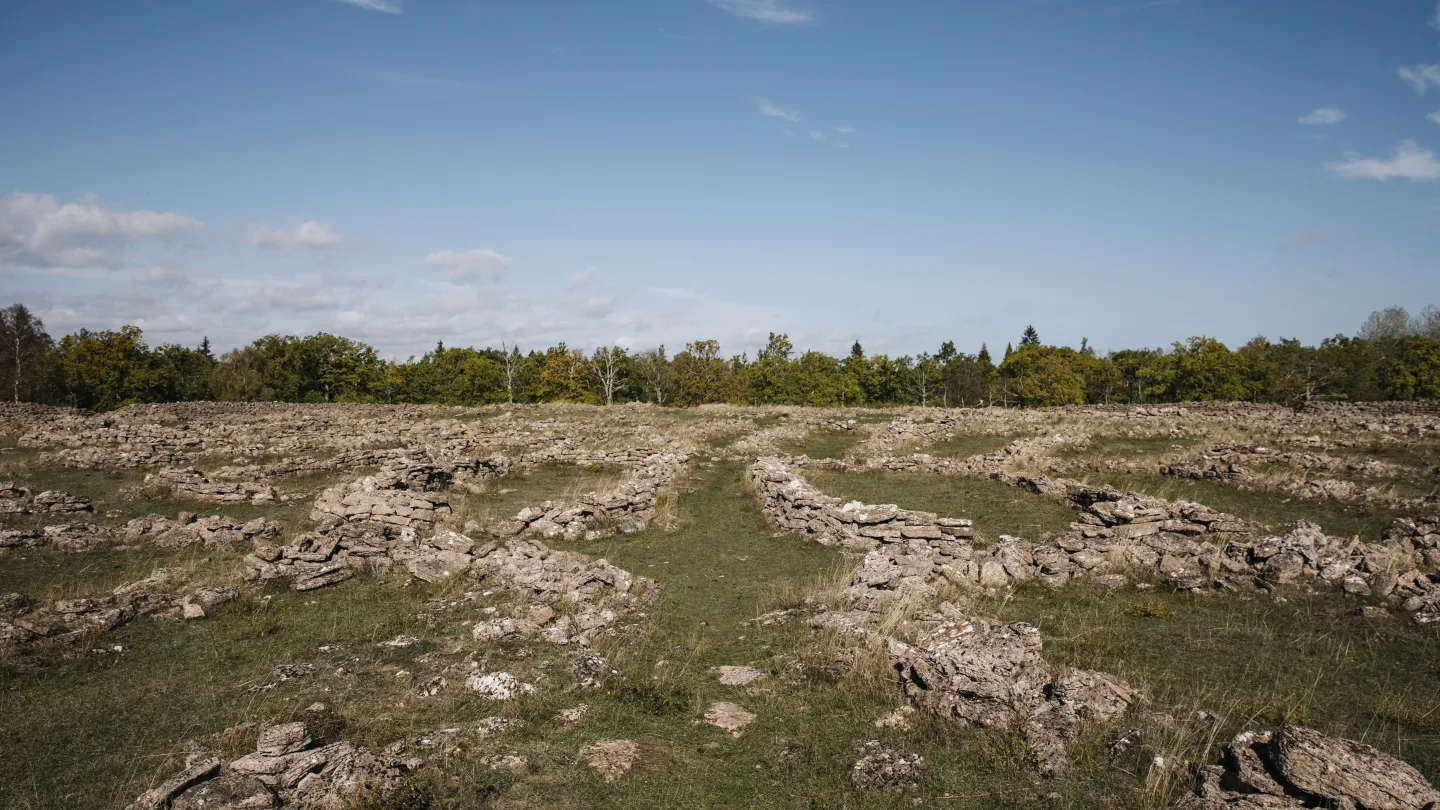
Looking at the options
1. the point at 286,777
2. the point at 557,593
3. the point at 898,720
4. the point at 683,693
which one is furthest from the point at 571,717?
the point at 557,593

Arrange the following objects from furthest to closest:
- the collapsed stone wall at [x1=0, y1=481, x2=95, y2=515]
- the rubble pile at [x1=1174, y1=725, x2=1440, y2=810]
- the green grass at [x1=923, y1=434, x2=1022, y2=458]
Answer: the green grass at [x1=923, y1=434, x2=1022, y2=458], the collapsed stone wall at [x1=0, y1=481, x2=95, y2=515], the rubble pile at [x1=1174, y1=725, x2=1440, y2=810]

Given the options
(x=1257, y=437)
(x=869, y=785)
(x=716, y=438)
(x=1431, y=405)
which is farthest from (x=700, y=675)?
(x=1431, y=405)

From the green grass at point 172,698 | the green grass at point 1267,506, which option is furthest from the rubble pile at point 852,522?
A: the green grass at point 172,698

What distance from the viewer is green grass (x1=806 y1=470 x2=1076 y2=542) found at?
16.5 metres

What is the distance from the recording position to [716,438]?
121 feet

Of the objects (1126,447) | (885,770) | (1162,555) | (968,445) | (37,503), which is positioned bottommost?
(885,770)

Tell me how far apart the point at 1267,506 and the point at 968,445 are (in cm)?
1565

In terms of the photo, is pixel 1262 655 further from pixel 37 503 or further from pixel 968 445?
pixel 37 503

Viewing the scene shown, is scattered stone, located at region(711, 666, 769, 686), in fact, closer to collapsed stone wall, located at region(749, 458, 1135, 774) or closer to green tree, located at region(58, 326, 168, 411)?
collapsed stone wall, located at region(749, 458, 1135, 774)

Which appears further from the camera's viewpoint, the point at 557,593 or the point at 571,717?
the point at 557,593

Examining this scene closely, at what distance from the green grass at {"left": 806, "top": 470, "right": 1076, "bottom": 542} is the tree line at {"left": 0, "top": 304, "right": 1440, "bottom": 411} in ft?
158

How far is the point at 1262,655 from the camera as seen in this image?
8703mm

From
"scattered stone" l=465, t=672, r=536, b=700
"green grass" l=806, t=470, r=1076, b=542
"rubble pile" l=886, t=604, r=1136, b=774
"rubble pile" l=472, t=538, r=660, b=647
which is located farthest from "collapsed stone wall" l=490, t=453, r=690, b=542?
"rubble pile" l=886, t=604, r=1136, b=774

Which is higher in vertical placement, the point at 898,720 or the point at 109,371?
the point at 109,371
